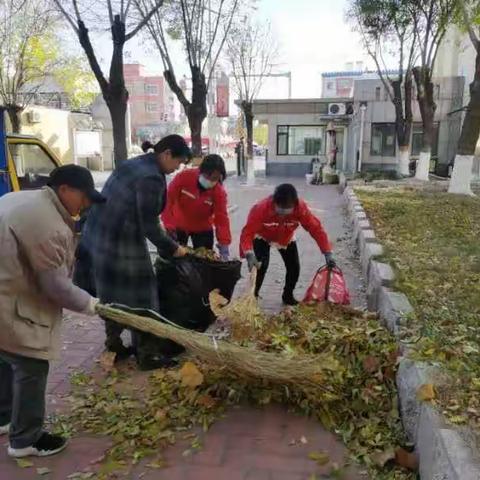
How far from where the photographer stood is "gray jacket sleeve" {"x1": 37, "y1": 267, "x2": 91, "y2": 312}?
7.86 ft

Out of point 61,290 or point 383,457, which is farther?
point 383,457

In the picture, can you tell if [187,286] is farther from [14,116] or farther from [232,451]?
[14,116]

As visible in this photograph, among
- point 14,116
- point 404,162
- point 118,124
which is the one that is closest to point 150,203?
point 118,124

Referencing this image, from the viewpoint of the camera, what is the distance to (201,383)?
10.8 ft

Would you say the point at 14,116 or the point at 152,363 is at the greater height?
the point at 14,116

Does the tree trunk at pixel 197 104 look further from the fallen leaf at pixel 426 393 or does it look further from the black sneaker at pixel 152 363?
the fallen leaf at pixel 426 393

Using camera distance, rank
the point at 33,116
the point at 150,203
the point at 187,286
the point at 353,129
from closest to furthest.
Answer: the point at 150,203 < the point at 187,286 < the point at 33,116 < the point at 353,129

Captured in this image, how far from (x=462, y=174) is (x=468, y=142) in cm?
70

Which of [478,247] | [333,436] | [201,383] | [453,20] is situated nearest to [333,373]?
[333,436]

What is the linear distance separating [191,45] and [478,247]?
8.00m

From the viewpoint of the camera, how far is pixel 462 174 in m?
12.1

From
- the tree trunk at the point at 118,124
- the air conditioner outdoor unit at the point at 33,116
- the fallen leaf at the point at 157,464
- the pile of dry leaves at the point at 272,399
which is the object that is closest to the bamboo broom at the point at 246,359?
the pile of dry leaves at the point at 272,399

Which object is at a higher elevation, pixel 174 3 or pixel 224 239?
pixel 174 3

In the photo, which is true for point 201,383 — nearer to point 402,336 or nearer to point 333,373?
point 333,373
